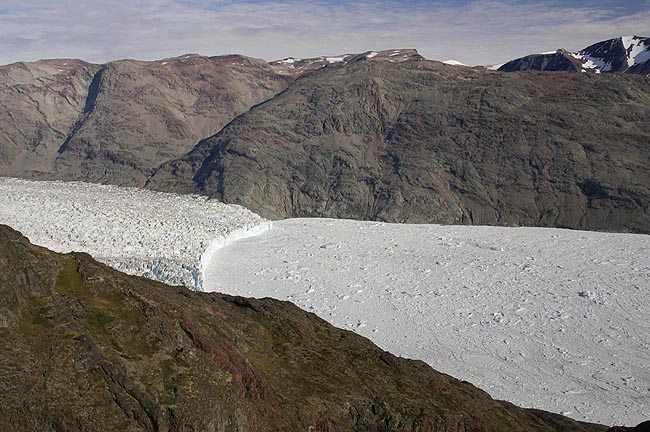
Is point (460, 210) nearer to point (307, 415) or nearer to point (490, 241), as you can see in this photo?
point (490, 241)

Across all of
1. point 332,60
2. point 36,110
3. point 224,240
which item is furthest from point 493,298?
point 332,60

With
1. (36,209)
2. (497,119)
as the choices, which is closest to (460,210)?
(497,119)

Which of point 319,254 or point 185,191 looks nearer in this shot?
point 319,254

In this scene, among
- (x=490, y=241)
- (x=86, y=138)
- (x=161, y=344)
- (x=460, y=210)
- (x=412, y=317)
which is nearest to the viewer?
(x=161, y=344)

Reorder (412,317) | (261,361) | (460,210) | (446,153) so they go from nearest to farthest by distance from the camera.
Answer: (261,361), (412,317), (460,210), (446,153)

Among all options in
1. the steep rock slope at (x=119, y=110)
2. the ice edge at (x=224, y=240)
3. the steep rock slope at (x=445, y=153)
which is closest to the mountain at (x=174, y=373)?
the ice edge at (x=224, y=240)

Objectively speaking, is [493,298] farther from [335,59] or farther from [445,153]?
[335,59]
